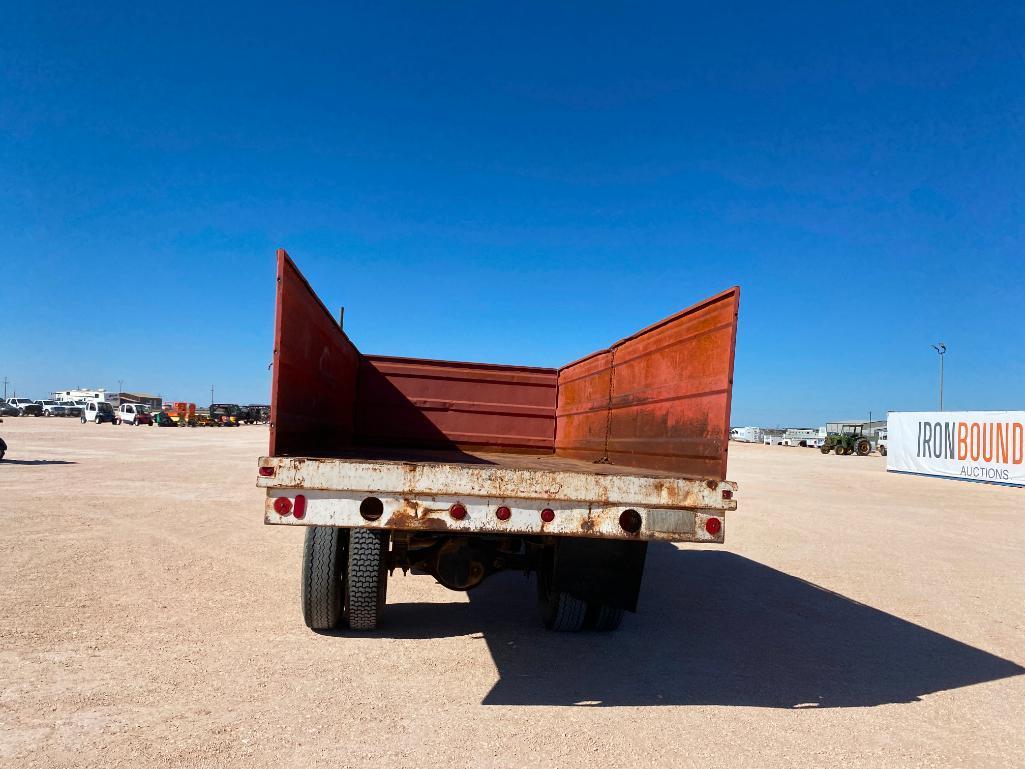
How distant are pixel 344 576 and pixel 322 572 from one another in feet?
0.57

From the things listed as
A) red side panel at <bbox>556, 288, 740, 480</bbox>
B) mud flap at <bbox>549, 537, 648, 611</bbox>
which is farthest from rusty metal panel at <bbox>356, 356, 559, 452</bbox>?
mud flap at <bbox>549, 537, 648, 611</bbox>

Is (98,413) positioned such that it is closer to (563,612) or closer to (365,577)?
(365,577)

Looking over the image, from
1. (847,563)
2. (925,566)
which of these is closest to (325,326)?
(847,563)

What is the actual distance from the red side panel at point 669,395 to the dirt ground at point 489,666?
132 centimetres

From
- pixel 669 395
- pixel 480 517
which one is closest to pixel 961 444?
pixel 669 395

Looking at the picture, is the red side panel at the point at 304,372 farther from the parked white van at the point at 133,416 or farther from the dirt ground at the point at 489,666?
the parked white van at the point at 133,416

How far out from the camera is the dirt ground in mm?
3018

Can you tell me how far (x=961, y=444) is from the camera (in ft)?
73.5

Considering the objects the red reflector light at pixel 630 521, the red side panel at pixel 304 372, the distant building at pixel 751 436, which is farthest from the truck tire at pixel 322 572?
the distant building at pixel 751 436

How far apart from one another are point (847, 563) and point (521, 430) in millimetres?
4148

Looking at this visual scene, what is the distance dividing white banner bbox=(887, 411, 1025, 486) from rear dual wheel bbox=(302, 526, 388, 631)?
72.5ft

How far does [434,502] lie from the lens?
3209 mm

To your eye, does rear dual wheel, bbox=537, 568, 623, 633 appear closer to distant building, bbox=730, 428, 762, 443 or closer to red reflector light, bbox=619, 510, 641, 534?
red reflector light, bbox=619, 510, 641, 534

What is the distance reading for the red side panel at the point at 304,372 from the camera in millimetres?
3463
